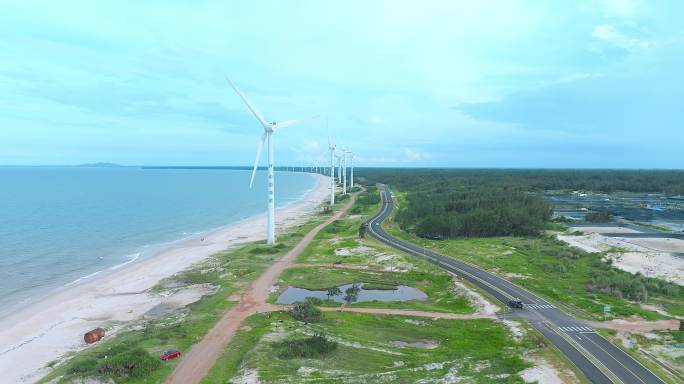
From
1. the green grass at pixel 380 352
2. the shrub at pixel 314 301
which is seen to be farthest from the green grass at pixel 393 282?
the green grass at pixel 380 352

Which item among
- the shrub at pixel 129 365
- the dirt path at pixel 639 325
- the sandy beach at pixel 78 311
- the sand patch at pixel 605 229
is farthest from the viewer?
the sand patch at pixel 605 229

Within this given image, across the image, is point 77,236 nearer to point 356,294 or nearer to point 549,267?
point 356,294

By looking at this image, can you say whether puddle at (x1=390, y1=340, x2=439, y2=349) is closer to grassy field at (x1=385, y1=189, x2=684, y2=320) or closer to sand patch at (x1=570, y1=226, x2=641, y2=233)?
grassy field at (x1=385, y1=189, x2=684, y2=320)

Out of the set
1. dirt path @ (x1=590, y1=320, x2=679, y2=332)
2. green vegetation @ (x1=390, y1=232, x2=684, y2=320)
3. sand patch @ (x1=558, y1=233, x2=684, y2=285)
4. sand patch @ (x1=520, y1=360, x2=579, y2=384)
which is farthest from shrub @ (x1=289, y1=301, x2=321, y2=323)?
sand patch @ (x1=558, y1=233, x2=684, y2=285)

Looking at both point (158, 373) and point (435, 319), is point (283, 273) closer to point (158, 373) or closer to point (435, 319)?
point (435, 319)

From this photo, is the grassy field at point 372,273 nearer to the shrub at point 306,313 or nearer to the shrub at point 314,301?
the shrub at point 314,301
